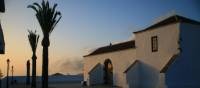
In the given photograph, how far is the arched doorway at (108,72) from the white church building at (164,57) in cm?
259

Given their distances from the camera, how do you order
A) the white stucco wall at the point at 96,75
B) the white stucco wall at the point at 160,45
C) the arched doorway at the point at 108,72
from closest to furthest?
the white stucco wall at the point at 160,45 < the arched doorway at the point at 108,72 < the white stucco wall at the point at 96,75

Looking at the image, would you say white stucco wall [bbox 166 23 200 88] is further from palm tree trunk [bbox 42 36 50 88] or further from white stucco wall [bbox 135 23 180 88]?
palm tree trunk [bbox 42 36 50 88]

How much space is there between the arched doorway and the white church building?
259 centimetres

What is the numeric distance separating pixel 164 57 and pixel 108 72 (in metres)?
11.9

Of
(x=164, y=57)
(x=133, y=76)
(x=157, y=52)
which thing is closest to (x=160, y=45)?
(x=157, y=52)

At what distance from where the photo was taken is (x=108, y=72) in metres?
39.5

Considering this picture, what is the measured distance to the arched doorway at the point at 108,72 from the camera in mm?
38969

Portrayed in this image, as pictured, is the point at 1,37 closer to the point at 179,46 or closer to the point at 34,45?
the point at 179,46

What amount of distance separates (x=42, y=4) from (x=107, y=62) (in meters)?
17.0

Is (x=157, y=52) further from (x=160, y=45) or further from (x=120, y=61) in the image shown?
(x=120, y=61)

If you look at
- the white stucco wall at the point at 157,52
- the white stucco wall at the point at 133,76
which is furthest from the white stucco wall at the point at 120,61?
the white stucco wall at the point at 157,52

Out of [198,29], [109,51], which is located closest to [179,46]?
[198,29]

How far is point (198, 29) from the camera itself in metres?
28.8

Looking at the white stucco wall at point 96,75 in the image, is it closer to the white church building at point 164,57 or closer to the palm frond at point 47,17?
the white church building at point 164,57
